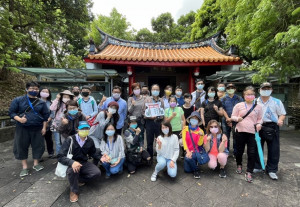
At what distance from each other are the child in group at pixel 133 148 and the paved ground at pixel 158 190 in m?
0.20

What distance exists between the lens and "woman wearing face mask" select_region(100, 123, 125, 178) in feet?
9.23

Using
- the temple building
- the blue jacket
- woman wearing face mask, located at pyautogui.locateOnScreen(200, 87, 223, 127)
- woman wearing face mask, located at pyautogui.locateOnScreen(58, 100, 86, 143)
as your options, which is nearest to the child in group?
woman wearing face mask, located at pyautogui.locateOnScreen(58, 100, 86, 143)

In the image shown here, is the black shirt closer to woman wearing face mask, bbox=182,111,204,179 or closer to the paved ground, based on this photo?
woman wearing face mask, bbox=182,111,204,179

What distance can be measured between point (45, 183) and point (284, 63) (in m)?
6.83

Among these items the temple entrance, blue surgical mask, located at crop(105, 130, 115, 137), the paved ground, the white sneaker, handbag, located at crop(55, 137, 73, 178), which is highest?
the temple entrance

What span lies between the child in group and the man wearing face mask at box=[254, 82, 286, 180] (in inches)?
92.3

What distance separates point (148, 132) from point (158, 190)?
1.17m

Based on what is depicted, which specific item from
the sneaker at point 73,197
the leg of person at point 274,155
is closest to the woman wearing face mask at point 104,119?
the sneaker at point 73,197

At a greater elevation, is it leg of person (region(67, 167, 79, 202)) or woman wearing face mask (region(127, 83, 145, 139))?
woman wearing face mask (region(127, 83, 145, 139))

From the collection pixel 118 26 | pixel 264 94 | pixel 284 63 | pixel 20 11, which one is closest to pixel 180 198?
pixel 264 94

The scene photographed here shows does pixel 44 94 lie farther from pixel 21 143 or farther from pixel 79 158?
pixel 79 158

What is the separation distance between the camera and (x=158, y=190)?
2.50 metres

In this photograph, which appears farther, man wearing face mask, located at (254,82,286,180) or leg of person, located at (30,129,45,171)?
leg of person, located at (30,129,45,171)

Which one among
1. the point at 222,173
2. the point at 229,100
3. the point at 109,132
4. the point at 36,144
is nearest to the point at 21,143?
the point at 36,144
